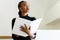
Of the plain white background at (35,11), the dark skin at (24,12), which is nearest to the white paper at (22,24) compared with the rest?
the dark skin at (24,12)

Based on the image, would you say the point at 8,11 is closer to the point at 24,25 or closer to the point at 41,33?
the point at 41,33

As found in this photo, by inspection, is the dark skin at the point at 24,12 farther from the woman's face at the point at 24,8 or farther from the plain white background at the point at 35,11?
the plain white background at the point at 35,11

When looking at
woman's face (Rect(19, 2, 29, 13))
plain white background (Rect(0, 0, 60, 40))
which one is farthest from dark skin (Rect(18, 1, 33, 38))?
plain white background (Rect(0, 0, 60, 40))

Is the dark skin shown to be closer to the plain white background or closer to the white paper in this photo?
the white paper

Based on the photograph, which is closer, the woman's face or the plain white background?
the woman's face

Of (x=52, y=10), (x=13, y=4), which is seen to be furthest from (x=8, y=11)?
(x=52, y=10)

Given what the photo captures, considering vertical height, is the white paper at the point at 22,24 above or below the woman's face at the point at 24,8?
below

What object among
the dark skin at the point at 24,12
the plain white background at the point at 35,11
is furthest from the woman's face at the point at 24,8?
the plain white background at the point at 35,11

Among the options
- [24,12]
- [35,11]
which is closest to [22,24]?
[24,12]

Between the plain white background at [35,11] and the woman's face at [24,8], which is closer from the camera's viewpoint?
the woman's face at [24,8]

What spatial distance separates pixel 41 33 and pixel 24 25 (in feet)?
2.46

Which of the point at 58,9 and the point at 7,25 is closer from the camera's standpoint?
the point at 7,25

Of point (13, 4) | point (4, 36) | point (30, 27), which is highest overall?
point (13, 4)

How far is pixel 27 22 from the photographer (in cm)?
106
